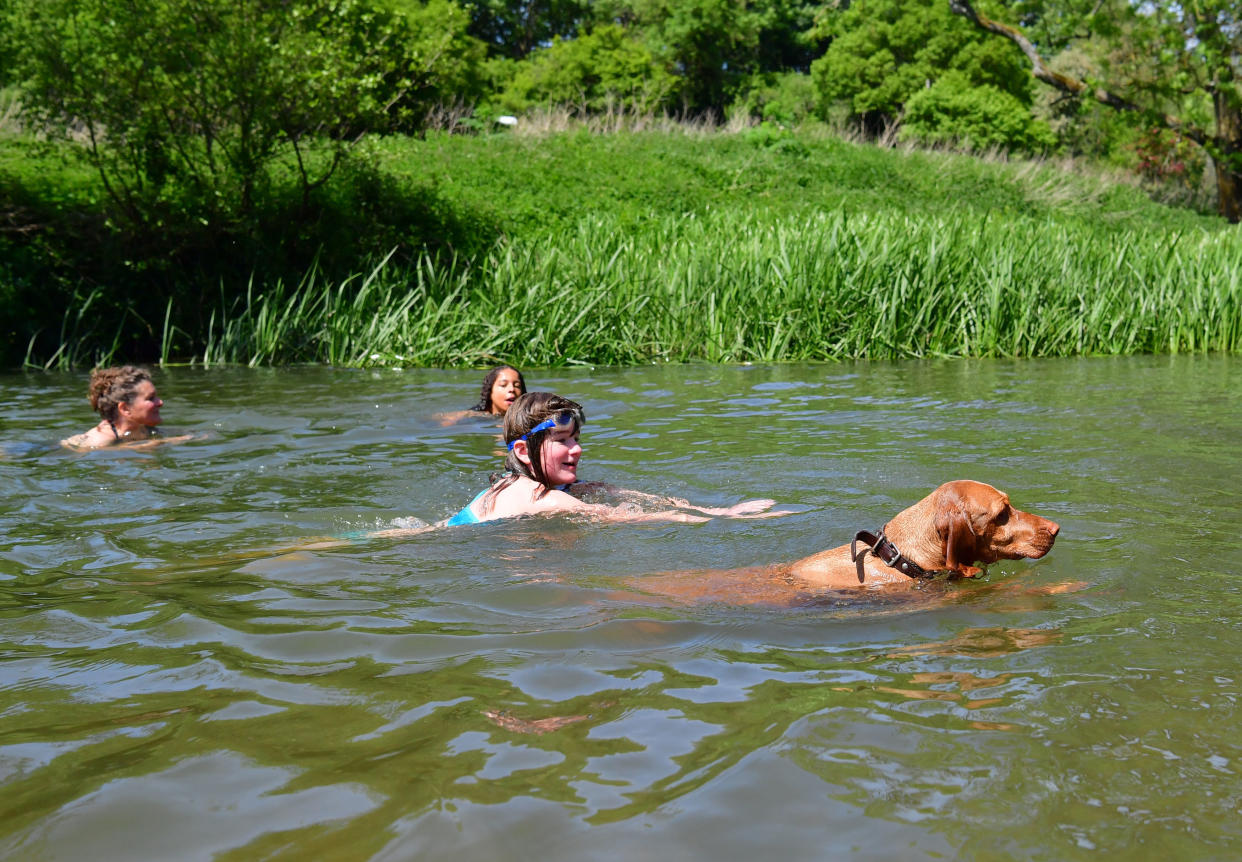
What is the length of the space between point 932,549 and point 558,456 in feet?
6.30

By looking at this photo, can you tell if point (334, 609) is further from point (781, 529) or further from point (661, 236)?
point (661, 236)

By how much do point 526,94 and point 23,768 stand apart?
3640 cm

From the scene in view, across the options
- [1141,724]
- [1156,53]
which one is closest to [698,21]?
[1156,53]

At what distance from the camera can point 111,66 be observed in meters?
14.0

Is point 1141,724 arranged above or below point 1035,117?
below

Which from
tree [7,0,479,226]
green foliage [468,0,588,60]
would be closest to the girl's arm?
tree [7,0,479,226]

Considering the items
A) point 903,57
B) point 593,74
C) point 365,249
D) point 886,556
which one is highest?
point 903,57

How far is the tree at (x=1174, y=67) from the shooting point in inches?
1077

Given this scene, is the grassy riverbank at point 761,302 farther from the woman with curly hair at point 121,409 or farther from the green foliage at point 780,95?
the green foliage at point 780,95

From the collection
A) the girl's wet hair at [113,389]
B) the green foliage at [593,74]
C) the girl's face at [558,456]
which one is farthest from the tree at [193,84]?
the green foliage at [593,74]

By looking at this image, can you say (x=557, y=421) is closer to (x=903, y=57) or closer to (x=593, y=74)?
(x=593, y=74)

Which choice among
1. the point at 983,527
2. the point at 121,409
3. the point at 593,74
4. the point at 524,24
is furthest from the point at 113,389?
the point at 524,24

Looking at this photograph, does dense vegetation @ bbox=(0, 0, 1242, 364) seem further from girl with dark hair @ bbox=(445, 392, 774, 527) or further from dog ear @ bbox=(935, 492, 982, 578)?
dog ear @ bbox=(935, 492, 982, 578)

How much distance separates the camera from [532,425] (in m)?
5.43
